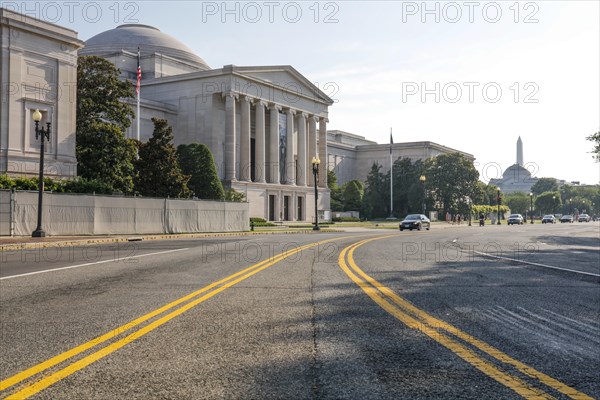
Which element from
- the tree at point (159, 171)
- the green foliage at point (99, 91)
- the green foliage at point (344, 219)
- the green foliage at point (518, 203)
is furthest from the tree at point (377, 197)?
the green foliage at point (99, 91)

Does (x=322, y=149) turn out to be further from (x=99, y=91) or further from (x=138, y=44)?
(x=99, y=91)

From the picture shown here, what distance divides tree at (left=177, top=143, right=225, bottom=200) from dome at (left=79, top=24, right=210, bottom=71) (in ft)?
116

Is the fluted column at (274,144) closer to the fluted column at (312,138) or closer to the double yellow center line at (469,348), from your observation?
the fluted column at (312,138)

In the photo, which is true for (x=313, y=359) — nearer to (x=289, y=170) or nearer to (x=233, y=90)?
(x=233, y=90)

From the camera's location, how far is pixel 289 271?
12.6 m

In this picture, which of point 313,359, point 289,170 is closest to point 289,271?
point 313,359

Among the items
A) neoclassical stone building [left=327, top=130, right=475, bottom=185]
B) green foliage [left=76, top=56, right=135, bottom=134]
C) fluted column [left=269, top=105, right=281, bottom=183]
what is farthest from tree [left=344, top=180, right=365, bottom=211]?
green foliage [left=76, top=56, right=135, bottom=134]

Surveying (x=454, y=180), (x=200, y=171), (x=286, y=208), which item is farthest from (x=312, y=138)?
(x=200, y=171)

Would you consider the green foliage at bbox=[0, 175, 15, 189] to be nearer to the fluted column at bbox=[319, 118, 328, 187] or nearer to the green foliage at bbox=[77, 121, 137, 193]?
the green foliage at bbox=[77, 121, 137, 193]

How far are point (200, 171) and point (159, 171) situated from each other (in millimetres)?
8842

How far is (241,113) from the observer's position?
7844 centimetres

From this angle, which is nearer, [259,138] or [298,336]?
[298,336]

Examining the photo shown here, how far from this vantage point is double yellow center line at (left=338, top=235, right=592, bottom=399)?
4.13 meters

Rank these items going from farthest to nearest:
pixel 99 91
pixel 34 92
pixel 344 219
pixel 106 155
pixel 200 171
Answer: pixel 344 219
pixel 200 171
pixel 99 91
pixel 106 155
pixel 34 92
